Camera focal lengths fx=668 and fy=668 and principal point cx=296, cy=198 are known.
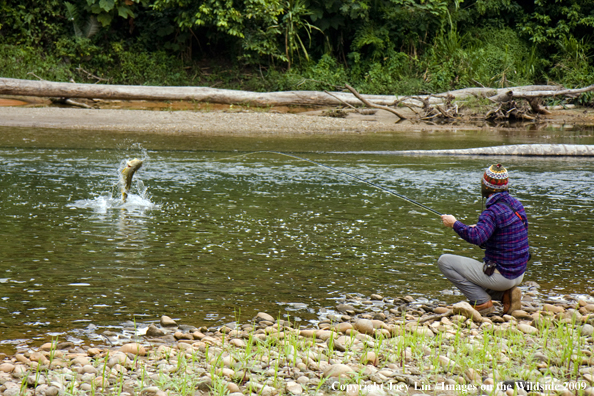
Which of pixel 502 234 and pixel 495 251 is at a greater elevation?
pixel 502 234

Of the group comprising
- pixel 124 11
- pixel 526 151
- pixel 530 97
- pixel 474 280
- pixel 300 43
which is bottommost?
pixel 474 280

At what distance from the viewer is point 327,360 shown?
348 cm

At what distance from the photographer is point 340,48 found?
24766 millimetres

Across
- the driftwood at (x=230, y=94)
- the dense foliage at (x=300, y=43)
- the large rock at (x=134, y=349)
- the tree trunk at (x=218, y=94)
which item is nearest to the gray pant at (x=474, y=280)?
the large rock at (x=134, y=349)

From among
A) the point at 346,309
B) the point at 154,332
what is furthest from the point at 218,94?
the point at 154,332

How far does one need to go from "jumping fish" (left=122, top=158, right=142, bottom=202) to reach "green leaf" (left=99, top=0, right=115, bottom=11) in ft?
48.0

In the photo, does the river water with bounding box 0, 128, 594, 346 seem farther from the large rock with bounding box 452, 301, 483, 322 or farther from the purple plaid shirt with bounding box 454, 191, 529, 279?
the purple plaid shirt with bounding box 454, 191, 529, 279

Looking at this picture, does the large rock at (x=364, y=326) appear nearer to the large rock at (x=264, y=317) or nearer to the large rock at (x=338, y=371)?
the large rock at (x=264, y=317)

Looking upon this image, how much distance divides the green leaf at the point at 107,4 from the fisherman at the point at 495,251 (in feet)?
62.1

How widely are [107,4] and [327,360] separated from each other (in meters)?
19.9

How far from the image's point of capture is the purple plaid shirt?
13.9 ft

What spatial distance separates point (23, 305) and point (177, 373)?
5.70 ft

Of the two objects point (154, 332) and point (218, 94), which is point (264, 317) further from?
point (218, 94)

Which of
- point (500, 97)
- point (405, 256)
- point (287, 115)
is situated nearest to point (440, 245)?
point (405, 256)
